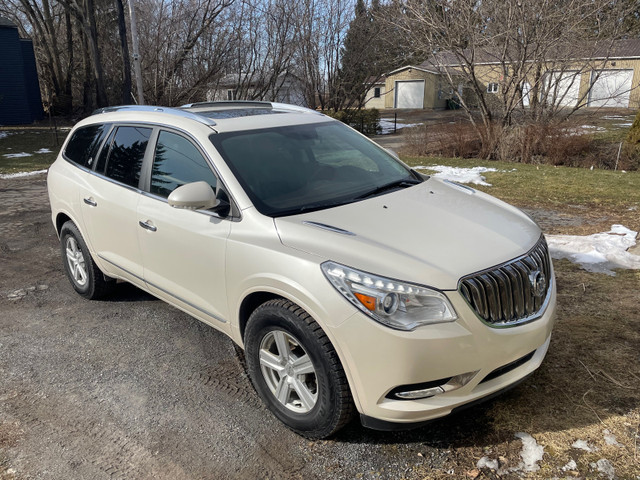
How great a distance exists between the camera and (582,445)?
277cm

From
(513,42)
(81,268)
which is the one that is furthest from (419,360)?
(513,42)

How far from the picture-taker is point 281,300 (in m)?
2.84

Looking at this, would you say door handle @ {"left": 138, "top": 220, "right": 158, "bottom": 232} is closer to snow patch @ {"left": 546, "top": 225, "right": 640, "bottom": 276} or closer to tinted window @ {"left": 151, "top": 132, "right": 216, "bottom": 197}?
tinted window @ {"left": 151, "top": 132, "right": 216, "bottom": 197}

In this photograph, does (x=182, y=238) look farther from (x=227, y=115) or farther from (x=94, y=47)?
(x=94, y=47)

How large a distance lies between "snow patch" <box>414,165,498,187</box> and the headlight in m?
8.08

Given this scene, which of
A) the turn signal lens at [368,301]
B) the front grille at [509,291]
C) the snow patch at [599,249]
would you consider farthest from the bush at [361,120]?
the turn signal lens at [368,301]

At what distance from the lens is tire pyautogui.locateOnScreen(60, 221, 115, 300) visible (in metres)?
4.74

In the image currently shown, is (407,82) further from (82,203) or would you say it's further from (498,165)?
(82,203)

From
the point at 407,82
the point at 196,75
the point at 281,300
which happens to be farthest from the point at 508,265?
the point at 407,82

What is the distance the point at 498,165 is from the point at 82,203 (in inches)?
409

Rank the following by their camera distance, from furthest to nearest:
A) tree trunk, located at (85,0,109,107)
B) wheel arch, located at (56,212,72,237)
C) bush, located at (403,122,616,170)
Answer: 1. tree trunk, located at (85,0,109,107)
2. bush, located at (403,122,616,170)
3. wheel arch, located at (56,212,72,237)

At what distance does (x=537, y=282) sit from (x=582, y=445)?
0.90 m

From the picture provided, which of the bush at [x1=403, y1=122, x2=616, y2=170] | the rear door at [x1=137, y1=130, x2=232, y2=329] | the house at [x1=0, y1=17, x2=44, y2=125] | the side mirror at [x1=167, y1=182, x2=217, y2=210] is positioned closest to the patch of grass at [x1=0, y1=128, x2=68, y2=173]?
the house at [x1=0, y1=17, x2=44, y2=125]

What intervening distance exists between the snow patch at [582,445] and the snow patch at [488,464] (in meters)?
0.47
